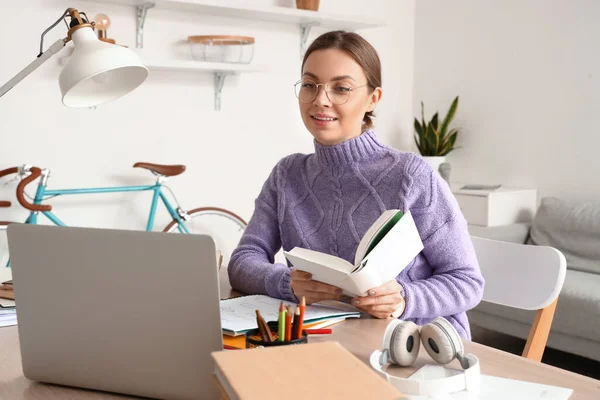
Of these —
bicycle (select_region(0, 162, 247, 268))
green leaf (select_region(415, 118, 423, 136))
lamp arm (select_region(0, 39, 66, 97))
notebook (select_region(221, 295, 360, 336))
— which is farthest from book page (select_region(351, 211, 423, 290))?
green leaf (select_region(415, 118, 423, 136))

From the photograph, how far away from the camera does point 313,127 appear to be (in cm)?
158

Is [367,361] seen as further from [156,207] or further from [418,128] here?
[418,128]

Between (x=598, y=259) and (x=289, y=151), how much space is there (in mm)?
1702

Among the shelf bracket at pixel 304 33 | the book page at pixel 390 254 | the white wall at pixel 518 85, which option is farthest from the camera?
the shelf bracket at pixel 304 33

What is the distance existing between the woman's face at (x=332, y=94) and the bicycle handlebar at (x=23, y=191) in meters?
1.74

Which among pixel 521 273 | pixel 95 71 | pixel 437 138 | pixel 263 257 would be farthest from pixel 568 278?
pixel 95 71

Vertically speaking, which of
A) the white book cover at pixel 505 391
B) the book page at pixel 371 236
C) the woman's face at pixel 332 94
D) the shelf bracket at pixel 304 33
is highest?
the shelf bracket at pixel 304 33

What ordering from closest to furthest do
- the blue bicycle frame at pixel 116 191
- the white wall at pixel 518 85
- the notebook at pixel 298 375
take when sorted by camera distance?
the notebook at pixel 298 375
the blue bicycle frame at pixel 116 191
the white wall at pixel 518 85

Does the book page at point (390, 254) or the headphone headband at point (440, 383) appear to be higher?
the book page at point (390, 254)

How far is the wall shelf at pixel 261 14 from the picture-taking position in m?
3.35

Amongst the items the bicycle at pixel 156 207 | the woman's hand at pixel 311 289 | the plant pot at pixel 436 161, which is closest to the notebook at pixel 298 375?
the woman's hand at pixel 311 289

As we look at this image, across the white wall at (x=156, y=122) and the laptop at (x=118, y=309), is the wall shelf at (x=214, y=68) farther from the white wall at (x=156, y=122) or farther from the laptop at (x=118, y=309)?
the laptop at (x=118, y=309)

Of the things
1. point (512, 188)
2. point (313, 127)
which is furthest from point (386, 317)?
point (512, 188)

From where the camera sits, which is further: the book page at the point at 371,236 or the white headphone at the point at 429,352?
the book page at the point at 371,236
